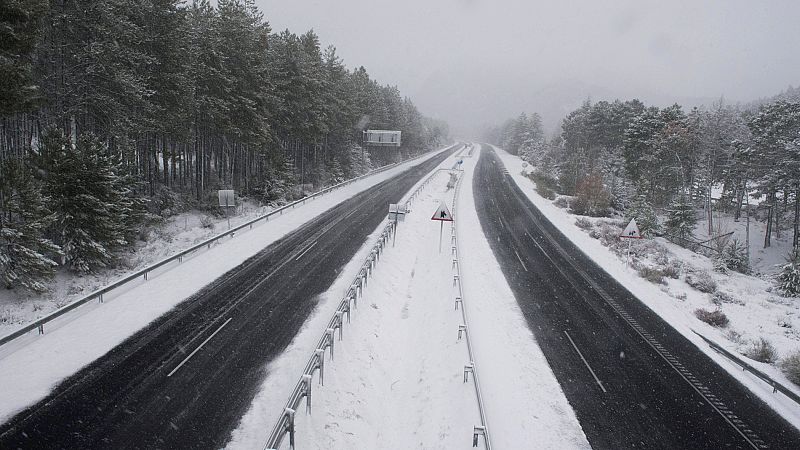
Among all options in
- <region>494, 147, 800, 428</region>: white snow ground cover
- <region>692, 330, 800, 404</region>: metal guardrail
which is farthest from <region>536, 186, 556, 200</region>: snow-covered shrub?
<region>692, 330, 800, 404</region>: metal guardrail

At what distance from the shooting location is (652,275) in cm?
2261

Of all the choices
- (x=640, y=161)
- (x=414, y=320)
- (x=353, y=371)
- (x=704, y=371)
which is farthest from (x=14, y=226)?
(x=640, y=161)

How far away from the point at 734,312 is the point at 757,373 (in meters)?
6.92

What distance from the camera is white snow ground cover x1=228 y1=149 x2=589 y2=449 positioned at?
9.59 meters

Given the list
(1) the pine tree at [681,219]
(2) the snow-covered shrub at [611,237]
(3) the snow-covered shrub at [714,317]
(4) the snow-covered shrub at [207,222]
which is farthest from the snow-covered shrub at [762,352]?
(4) the snow-covered shrub at [207,222]

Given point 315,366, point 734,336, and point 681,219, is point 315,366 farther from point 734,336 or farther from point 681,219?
point 681,219

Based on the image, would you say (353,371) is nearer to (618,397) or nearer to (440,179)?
(618,397)

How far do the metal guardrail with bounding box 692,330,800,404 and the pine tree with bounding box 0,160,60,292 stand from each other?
23.2m

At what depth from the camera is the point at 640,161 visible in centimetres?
4675

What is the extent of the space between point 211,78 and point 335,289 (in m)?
19.6

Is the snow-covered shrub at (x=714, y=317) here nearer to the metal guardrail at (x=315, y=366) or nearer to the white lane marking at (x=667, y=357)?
the white lane marking at (x=667, y=357)

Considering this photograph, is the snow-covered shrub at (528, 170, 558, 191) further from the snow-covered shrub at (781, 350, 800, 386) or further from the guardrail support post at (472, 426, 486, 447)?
the guardrail support post at (472, 426, 486, 447)

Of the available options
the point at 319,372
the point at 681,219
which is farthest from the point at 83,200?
the point at 681,219

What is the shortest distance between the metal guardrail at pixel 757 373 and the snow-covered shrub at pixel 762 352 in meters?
0.74
